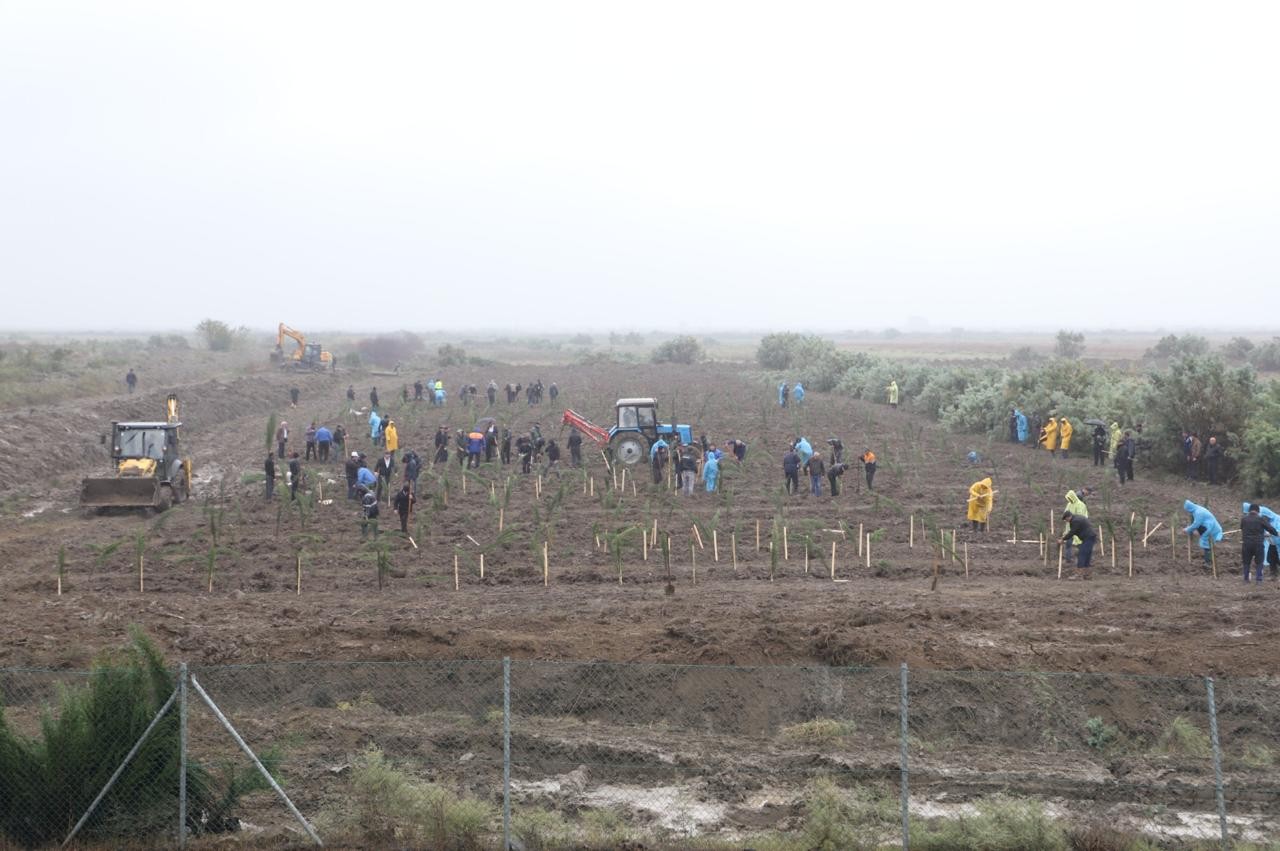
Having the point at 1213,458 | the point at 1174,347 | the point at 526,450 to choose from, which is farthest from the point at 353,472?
the point at 1174,347

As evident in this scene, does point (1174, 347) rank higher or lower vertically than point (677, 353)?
higher

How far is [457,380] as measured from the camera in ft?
206

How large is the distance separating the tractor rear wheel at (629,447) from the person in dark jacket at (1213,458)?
40.4ft

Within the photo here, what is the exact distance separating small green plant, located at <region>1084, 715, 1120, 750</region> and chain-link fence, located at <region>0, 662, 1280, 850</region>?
0.9 inches

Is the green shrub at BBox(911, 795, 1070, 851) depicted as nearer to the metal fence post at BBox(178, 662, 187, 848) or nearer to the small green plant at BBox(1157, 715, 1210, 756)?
the small green plant at BBox(1157, 715, 1210, 756)

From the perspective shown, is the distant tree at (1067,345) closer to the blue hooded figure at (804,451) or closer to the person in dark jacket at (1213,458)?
the person in dark jacket at (1213,458)

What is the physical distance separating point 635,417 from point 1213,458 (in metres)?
12.8

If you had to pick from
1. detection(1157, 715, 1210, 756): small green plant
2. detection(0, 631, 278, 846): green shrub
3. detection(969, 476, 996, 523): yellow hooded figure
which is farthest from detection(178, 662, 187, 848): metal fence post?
detection(969, 476, 996, 523): yellow hooded figure

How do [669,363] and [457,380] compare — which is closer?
[457,380]

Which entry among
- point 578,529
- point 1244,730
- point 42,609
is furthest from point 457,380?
point 1244,730

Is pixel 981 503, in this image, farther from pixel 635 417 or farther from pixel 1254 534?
pixel 635 417

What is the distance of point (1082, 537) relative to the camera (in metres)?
17.1

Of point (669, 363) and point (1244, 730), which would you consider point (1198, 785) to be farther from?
point (669, 363)

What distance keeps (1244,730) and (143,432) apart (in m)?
20.8
